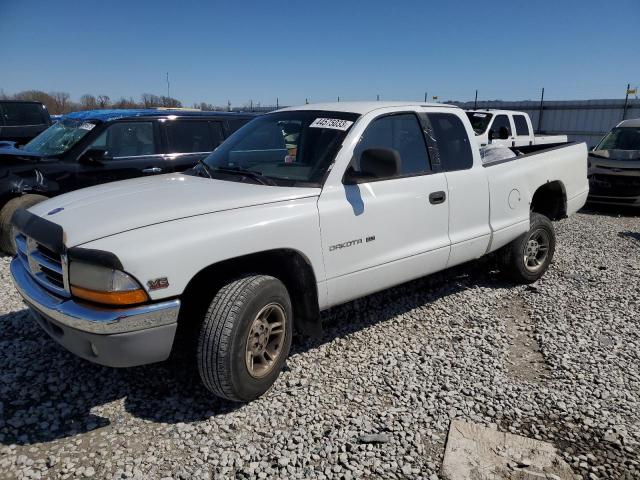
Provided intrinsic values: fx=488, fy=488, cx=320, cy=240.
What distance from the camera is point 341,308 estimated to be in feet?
15.1

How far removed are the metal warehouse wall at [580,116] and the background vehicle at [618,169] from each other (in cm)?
694

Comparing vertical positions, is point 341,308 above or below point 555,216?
below

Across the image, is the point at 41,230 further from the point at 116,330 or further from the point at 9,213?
the point at 9,213

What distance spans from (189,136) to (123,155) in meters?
0.97

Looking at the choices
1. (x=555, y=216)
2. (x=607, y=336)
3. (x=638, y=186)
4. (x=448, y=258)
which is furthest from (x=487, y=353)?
(x=638, y=186)

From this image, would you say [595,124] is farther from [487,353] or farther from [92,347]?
[92,347]

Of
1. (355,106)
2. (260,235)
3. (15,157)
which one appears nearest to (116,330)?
(260,235)

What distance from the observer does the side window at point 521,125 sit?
12681 millimetres

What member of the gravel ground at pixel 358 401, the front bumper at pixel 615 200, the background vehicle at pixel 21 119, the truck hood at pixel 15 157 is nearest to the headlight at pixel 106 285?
the gravel ground at pixel 358 401

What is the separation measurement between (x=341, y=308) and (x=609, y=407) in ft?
7.44

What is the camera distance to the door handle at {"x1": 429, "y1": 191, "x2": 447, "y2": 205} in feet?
12.9

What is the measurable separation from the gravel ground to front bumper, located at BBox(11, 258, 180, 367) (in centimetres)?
56

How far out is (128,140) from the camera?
6.67 meters

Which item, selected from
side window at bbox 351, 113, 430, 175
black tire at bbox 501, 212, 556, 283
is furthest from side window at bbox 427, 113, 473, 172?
black tire at bbox 501, 212, 556, 283
